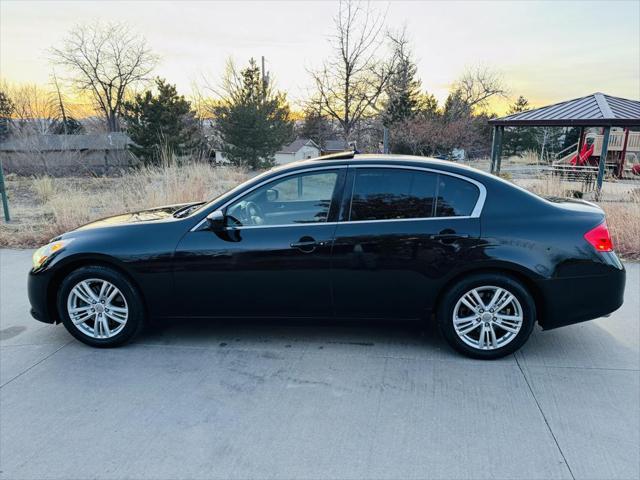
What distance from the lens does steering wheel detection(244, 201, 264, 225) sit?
364cm

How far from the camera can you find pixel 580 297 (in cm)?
340

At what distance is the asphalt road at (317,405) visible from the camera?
2.42m

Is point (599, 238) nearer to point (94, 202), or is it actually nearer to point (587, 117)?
point (94, 202)

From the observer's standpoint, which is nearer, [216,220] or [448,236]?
[448,236]

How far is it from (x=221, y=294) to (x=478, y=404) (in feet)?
6.82

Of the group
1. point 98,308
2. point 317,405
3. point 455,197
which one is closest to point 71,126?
point 98,308

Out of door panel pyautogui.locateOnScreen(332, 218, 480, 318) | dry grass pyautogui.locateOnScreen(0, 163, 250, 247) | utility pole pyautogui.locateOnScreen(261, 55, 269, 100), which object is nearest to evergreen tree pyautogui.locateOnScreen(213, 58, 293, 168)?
utility pole pyautogui.locateOnScreen(261, 55, 269, 100)

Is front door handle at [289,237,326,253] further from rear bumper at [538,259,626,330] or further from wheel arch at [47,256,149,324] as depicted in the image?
rear bumper at [538,259,626,330]

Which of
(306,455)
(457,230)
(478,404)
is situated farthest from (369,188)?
(306,455)

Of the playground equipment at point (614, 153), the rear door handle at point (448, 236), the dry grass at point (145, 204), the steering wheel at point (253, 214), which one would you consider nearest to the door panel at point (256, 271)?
the steering wheel at point (253, 214)

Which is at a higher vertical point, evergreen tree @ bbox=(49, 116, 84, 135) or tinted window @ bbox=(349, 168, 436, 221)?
evergreen tree @ bbox=(49, 116, 84, 135)

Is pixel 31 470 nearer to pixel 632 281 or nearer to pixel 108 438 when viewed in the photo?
pixel 108 438

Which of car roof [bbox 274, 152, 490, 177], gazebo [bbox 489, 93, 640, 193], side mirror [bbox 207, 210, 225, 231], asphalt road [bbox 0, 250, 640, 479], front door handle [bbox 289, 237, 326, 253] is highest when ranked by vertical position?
gazebo [bbox 489, 93, 640, 193]

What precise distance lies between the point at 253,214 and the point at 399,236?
3.94 ft
